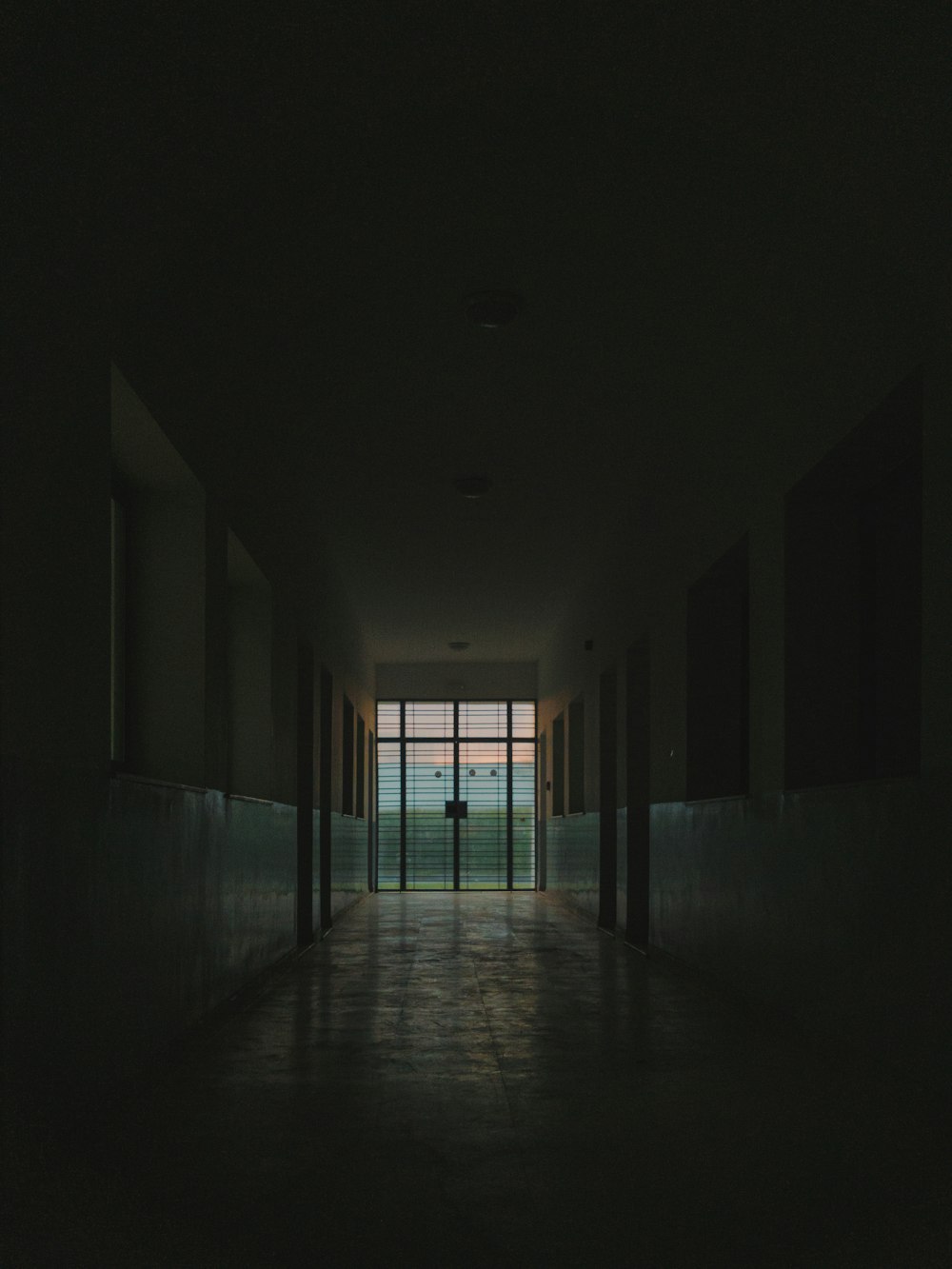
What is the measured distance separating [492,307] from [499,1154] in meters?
3.61

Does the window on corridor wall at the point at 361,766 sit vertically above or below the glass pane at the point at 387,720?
below

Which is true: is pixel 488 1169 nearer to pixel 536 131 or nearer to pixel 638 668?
pixel 536 131

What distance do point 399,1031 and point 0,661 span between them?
2810 millimetres

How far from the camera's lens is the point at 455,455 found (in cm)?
770

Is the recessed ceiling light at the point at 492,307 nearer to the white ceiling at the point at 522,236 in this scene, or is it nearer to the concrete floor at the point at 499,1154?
the white ceiling at the point at 522,236

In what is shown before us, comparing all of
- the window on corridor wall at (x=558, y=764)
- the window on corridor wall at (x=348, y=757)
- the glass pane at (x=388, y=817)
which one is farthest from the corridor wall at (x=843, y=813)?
the glass pane at (x=388, y=817)

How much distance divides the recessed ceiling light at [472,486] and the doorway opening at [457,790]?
9333 millimetres

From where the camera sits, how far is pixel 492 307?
17.3 ft

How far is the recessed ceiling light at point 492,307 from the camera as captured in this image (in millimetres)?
5172

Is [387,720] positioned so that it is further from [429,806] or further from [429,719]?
[429,806]

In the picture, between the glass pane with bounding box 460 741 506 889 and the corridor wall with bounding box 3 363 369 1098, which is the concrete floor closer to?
the corridor wall with bounding box 3 363 369 1098

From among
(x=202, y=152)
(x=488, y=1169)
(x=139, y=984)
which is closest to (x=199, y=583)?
(x=139, y=984)

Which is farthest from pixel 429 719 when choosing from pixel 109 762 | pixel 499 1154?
pixel 499 1154

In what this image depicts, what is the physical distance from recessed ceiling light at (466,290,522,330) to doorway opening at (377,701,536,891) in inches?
490
